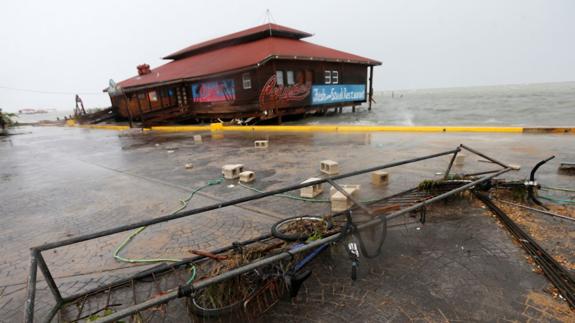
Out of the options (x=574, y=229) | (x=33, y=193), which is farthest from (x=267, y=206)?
(x=33, y=193)

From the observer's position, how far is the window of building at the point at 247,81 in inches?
796

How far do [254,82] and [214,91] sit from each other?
14.9 feet

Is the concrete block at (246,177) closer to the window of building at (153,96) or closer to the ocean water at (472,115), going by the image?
the ocean water at (472,115)

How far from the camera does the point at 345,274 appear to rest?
2996 millimetres

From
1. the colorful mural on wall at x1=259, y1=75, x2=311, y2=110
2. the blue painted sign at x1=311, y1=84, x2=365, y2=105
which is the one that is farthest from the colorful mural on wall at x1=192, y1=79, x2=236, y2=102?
the blue painted sign at x1=311, y1=84, x2=365, y2=105

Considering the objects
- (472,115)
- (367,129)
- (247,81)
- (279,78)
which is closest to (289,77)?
Result: (279,78)

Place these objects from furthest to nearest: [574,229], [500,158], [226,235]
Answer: [500,158]
[226,235]
[574,229]

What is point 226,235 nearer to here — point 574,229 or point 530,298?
point 530,298

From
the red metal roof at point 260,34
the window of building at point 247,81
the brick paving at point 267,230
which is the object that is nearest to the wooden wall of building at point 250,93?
the window of building at point 247,81

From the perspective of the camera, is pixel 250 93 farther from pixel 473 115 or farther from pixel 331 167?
pixel 473 115

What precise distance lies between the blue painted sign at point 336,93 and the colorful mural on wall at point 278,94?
171cm

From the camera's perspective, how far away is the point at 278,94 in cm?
2005

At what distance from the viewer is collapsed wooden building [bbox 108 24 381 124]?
19766mm

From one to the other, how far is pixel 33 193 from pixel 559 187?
11341 millimetres
